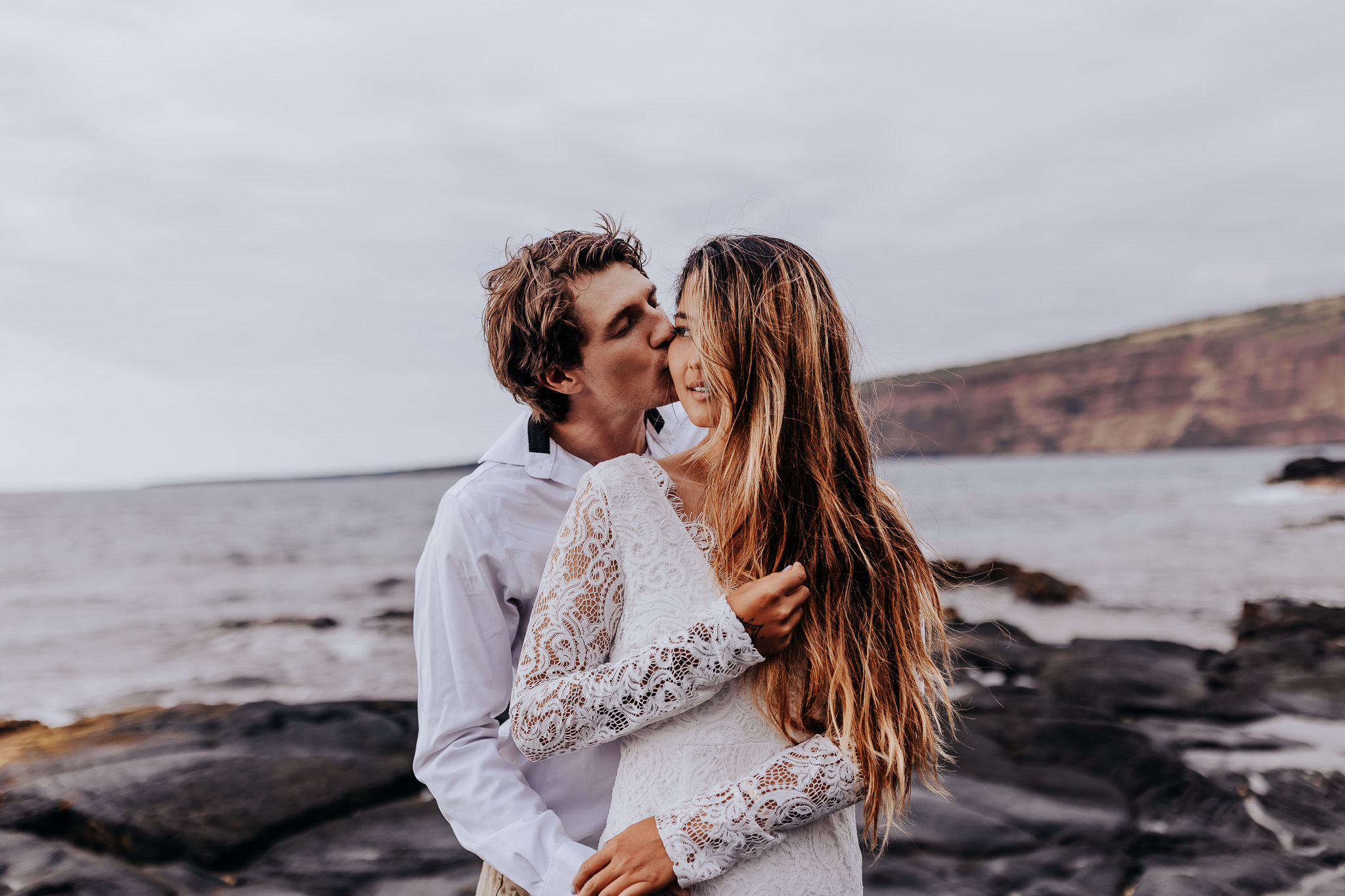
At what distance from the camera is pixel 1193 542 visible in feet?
75.7

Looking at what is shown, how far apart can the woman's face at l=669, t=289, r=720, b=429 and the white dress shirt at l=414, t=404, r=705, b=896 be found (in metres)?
0.56

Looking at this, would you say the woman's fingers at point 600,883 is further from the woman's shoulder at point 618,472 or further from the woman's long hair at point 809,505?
the woman's shoulder at point 618,472


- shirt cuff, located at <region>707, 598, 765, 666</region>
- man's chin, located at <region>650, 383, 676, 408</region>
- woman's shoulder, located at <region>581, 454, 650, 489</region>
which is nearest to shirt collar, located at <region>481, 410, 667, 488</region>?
man's chin, located at <region>650, 383, 676, 408</region>

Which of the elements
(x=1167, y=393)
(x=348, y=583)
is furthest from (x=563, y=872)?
(x=1167, y=393)

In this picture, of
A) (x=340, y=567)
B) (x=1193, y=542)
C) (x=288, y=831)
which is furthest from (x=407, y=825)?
(x=1193, y=542)

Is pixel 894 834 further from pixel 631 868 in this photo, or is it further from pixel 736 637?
pixel 736 637

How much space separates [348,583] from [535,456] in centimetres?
2210

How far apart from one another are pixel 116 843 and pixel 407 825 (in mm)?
1982

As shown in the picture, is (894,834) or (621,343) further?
(894,834)

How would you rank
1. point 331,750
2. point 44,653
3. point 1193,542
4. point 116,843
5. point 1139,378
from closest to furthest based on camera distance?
point 116,843, point 331,750, point 44,653, point 1193,542, point 1139,378

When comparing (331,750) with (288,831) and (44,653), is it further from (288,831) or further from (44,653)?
(44,653)

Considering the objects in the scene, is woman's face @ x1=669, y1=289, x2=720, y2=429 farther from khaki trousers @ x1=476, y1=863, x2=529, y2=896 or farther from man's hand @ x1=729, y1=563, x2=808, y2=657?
khaki trousers @ x1=476, y1=863, x2=529, y2=896

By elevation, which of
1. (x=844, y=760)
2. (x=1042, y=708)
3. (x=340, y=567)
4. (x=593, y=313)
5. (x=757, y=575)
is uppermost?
(x=593, y=313)

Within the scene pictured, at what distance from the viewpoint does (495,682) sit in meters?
2.12
